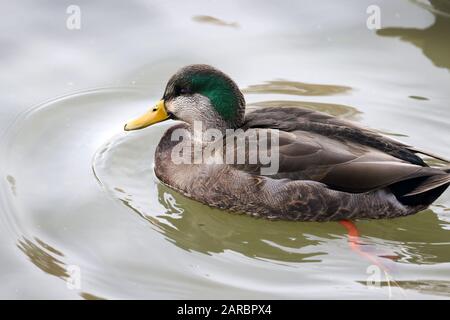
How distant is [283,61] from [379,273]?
Answer: 145 inches

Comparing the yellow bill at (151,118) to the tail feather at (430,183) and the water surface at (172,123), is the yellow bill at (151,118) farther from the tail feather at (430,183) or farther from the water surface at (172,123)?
the tail feather at (430,183)

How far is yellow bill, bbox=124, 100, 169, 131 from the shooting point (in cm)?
728

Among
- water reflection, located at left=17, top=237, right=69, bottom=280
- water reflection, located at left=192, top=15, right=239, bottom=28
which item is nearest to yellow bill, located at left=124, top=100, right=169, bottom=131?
water reflection, located at left=17, top=237, right=69, bottom=280

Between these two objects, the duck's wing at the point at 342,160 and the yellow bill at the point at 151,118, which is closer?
the duck's wing at the point at 342,160

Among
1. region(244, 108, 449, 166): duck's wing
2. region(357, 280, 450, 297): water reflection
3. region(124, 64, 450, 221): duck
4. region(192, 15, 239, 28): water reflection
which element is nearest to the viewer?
region(357, 280, 450, 297): water reflection

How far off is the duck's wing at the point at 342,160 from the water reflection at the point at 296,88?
196 centimetres

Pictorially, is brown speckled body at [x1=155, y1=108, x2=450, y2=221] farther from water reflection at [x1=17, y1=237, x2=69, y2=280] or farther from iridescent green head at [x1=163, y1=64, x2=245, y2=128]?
water reflection at [x1=17, y1=237, x2=69, y2=280]

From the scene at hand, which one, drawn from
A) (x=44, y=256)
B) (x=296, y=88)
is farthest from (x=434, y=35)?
(x=44, y=256)

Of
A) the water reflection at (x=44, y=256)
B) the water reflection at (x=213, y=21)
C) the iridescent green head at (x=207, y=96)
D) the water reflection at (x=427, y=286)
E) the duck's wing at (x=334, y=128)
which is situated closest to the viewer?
the water reflection at (x=427, y=286)

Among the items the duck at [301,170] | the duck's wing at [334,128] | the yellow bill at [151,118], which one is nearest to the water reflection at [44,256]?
the duck at [301,170]

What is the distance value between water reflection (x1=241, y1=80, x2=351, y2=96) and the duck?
1661mm

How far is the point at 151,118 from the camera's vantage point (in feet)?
23.9

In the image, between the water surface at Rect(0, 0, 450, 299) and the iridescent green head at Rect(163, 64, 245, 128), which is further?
the iridescent green head at Rect(163, 64, 245, 128)

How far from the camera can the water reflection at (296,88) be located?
342 inches
